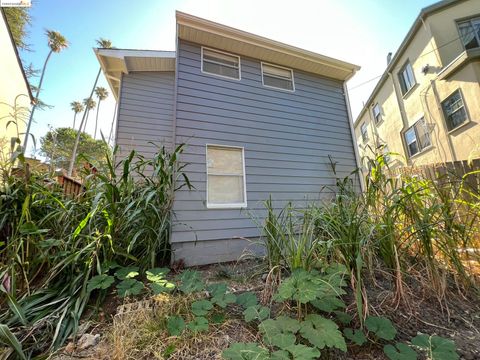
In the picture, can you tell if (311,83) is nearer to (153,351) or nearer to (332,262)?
(332,262)

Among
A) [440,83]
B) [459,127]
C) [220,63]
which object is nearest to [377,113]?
[440,83]

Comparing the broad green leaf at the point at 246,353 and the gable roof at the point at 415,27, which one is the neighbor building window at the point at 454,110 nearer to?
the gable roof at the point at 415,27

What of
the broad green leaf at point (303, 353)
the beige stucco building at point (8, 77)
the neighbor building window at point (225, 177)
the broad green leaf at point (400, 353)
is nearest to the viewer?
the broad green leaf at point (303, 353)

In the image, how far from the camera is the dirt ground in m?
1.35

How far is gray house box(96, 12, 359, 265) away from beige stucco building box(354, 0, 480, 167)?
5.83 ft

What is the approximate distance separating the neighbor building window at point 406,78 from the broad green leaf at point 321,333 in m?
10.3

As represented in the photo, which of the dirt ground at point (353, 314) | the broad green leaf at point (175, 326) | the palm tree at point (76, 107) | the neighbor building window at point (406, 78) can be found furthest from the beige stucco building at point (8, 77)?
the palm tree at point (76, 107)

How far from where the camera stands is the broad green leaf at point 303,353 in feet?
3.31

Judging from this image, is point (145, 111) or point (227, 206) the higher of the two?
point (145, 111)

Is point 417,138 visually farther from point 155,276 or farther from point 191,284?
point 155,276

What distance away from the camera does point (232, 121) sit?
450 centimetres

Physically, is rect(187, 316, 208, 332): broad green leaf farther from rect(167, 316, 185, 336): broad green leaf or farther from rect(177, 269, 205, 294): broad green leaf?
rect(177, 269, 205, 294): broad green leaf

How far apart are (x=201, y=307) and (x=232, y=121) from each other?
3.64 meters

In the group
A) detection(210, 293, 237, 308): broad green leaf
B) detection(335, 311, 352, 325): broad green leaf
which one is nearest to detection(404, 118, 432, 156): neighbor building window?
detection(335, 311, 352, 325): broad green leaf
